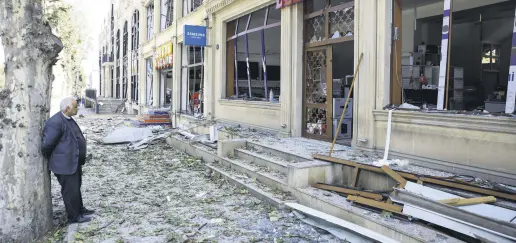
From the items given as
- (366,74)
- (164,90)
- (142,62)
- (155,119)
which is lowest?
(155,119)

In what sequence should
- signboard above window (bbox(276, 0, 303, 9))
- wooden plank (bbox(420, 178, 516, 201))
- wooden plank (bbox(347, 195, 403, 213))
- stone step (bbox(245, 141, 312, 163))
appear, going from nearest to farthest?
wooden plank (bbox(420, 178, 516, 201)) → wooden plank (bbox(347, 195, 403, 213)) → stone step (bbox(245, 141, 312, 163)) → signboard above window (bbox(276, 0, 303, 9))

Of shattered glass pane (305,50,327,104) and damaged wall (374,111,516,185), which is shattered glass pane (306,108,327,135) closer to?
shattered glass pane (305,50,327,104)

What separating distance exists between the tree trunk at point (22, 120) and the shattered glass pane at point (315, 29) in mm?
5794

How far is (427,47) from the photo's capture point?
Result: 32.9ft

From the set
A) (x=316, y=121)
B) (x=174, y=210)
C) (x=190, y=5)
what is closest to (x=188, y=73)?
(x=190, y=5)

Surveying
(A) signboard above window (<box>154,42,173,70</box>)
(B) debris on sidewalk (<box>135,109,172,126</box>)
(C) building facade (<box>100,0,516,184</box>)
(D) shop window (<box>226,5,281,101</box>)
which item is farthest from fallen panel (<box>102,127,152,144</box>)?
(A) signboard above window (<box>154,42,173,70</box>)

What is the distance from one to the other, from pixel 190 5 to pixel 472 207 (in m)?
14.5

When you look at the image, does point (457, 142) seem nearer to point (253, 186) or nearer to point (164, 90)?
point (253, 186)

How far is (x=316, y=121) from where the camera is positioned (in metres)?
8.97

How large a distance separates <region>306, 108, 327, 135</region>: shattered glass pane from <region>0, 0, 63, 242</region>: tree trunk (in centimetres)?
575

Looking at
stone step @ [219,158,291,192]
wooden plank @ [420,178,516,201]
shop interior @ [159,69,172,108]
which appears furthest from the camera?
shop interior @ [159,69,172,108]

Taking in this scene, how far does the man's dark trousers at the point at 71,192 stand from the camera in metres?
4.92

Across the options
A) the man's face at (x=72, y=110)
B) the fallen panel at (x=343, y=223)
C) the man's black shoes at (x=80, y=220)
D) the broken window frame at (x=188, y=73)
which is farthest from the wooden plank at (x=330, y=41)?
the broken window frame at (x=188, y=73)

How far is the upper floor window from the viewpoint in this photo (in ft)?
51.2
